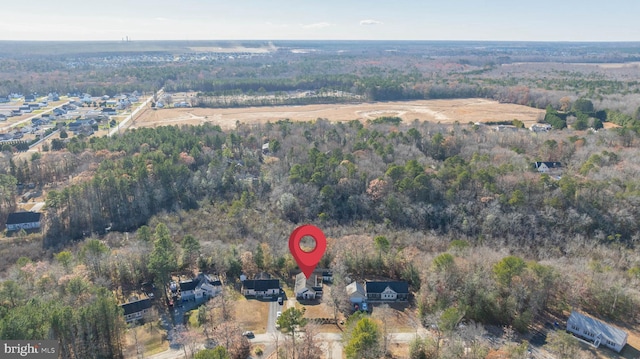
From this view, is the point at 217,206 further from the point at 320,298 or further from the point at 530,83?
the point at 530,83

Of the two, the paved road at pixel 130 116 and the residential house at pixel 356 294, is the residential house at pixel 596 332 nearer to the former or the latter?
the residential house at pixel 356 294

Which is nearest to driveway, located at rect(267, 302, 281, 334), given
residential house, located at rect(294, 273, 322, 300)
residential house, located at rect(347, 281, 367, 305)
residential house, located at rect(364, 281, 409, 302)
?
residential house, located at rect(294, 273, 322, 300)

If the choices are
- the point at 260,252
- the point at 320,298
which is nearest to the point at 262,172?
the point at 260,252

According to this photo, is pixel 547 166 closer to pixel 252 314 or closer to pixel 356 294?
pixel 356 294

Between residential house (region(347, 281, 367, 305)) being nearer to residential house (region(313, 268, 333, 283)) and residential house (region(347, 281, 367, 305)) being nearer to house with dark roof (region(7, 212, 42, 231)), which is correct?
residential house (region(313, 268, 333, 283))

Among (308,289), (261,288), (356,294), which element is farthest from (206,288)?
(356,294)
